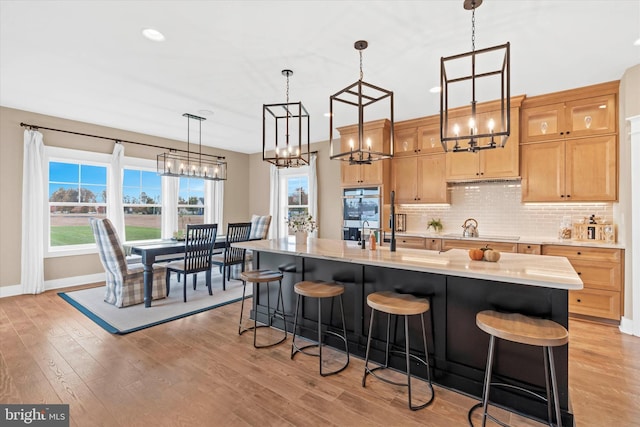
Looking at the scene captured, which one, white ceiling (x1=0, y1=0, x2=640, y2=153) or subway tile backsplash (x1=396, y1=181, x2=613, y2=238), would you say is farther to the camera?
subway tile backsplash (x1=396, y1=181, x2=613, y2=238)

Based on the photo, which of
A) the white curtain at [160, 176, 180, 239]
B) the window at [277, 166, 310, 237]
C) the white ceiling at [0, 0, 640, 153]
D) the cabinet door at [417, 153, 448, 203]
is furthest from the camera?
the window at [277, 166, 310, 237]

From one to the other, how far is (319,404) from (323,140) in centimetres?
532

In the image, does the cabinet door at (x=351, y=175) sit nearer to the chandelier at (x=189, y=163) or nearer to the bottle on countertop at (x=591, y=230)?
the chandelier at (x=189, y=163)

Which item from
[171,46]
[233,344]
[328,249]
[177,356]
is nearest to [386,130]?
[328,249]

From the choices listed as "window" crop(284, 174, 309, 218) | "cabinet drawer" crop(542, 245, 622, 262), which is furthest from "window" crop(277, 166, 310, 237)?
"cabinet drawer" crop(542, 245, 622, 262)

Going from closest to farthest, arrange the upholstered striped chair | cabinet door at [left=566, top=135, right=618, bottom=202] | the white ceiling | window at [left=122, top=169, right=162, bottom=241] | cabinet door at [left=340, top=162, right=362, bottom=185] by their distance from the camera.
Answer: the white ceiling
cabinet door at [left=566, top=135, right=618, bottom=202]
the upholstered striped chair
cabinet door at [left=340, top=162, right=362, bottom=185]
window at [left=122, top=169, right=162, bottom=241]

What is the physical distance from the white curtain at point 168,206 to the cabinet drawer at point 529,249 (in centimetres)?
627

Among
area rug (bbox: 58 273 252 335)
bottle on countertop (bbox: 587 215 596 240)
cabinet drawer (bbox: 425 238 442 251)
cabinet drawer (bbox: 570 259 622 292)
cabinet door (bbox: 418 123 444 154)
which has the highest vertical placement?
cabinet door (bbox: 418 123 444 154)

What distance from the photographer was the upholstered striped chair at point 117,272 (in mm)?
3910

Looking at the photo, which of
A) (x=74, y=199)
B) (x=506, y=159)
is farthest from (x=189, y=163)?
(x=506, y=159)

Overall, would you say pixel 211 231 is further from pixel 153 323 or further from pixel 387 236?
pixel 387 236

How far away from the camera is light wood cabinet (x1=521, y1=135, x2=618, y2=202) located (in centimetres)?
365

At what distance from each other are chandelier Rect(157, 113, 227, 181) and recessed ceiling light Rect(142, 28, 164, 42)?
2200mm

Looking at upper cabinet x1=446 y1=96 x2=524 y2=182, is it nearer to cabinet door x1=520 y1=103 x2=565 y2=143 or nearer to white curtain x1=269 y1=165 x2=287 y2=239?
cabinet door x1=520 y1=103 x2=565 y2=143
